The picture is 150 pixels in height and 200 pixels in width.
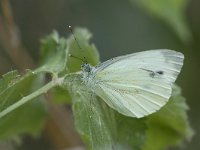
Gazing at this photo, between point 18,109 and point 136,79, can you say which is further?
point 136,79

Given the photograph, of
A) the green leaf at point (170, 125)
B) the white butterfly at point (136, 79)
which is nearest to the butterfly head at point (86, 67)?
the white butterfly at point (136, 79)

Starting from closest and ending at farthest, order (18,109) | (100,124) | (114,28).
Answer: (100,124), (18,109), (114,28)

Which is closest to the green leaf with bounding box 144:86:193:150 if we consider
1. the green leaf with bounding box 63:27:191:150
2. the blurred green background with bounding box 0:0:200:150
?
the green leaf with bounding box 63:27:191:150

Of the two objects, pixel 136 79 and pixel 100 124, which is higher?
pixel 136 79

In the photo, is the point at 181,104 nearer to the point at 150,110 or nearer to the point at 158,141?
the point at 150,110

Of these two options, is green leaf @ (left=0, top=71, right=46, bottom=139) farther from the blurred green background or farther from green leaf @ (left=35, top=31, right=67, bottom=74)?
the blurred green background

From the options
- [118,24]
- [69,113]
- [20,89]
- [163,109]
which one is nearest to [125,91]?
[163,109]

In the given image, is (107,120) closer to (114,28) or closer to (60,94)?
(60,94)

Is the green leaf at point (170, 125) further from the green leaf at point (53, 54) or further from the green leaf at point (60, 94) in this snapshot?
the green leaf at point (53, 54)

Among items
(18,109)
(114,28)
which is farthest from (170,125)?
(114,28)
